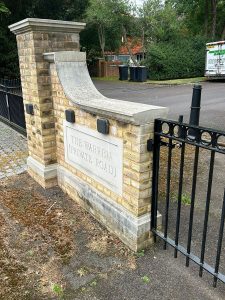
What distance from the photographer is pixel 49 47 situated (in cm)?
429

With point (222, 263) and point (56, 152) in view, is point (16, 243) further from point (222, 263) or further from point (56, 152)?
point (222, 263)

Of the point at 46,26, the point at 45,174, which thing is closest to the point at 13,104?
the point at 45,174

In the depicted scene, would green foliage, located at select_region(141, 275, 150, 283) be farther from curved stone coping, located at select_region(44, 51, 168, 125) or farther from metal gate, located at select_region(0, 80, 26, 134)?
metal gate, located at select_region(0, 80, 26, 134)

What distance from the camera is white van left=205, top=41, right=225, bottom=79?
1888cm

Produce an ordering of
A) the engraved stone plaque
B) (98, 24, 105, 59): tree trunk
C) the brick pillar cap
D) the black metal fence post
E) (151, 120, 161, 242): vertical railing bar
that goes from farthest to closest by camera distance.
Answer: (98, 24, 105, 59): tree trunk
the black metal fence post
the brick pillar cap
the engraved stone plaque
(151, 120, 161, 242): vertical railing bar

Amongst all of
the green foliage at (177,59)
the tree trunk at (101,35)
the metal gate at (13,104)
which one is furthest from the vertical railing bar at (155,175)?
the tree trunk at (101,35)

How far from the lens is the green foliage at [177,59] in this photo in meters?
21.1

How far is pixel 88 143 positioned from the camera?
3.76m

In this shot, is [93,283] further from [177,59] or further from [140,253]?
[177,59]

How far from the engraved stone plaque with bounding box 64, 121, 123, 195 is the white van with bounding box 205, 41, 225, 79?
17.3 meters

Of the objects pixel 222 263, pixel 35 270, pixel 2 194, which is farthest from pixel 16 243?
pixel 222 263

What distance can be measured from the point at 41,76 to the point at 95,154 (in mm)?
1542

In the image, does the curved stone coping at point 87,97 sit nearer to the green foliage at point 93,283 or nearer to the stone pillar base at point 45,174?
the stone pillar base at point 45,174

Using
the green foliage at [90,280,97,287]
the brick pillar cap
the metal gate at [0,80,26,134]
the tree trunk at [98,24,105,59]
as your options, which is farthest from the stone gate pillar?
the tree trunk at [98,24,105,59]
